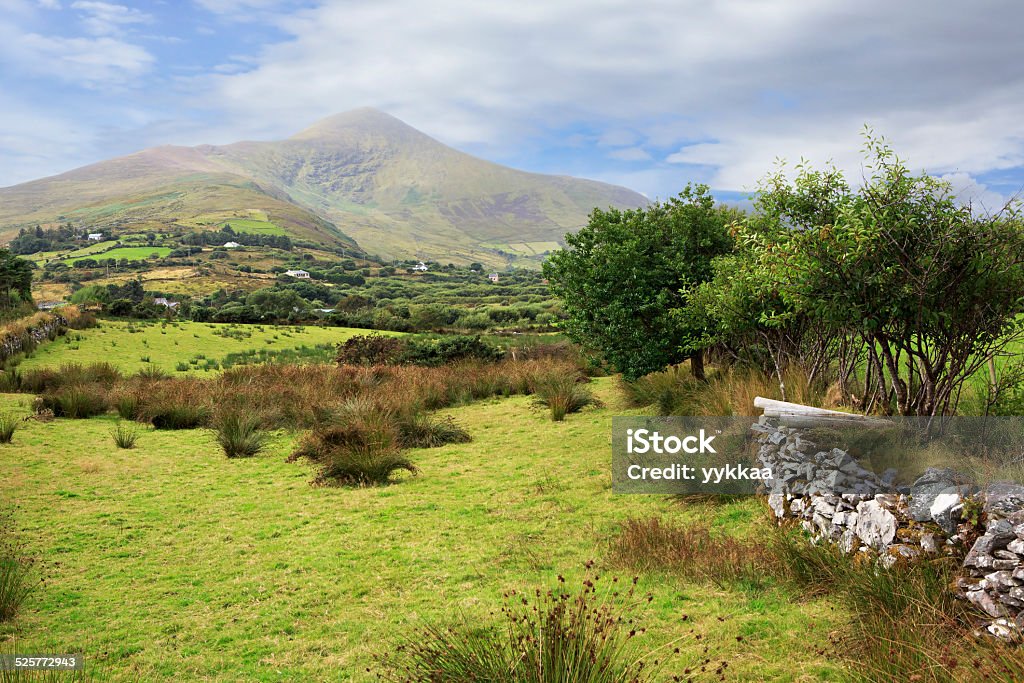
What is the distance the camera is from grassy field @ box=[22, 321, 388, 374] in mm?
24422

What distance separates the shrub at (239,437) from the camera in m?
10.9

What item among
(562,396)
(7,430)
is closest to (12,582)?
(7,430)

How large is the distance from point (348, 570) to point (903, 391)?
A: 239 inches

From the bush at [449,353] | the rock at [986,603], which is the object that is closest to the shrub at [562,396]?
the bush at [449,353]

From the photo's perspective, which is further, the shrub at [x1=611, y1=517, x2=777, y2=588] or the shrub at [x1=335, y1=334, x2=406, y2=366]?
the shrub at [x1=335, y1=334, x2=406, y2=366]

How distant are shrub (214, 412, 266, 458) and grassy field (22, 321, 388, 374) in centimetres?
1275

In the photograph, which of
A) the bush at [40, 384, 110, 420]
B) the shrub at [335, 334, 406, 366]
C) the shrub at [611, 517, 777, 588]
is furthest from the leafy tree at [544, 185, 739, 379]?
the shrub at [335, 334, 406, 366]

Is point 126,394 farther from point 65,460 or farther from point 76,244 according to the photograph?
point 76,244

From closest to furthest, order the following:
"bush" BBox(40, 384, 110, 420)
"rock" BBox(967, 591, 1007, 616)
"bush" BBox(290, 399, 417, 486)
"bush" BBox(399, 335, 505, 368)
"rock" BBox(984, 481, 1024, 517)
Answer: "rock" BBox(967, 591, 1007, 616), "rock" BBox(984, 481, 1024, 517), "bush" BBox(290, 399, 417, 486), "bush" BBox(40, 384, 110, 420), "bush" BBox(399, 335, 505, 368)

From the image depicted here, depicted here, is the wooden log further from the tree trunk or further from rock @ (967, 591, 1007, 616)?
the tree trunk

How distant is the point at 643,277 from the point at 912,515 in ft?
26.7

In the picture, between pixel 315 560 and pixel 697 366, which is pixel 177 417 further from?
pixel 697 366

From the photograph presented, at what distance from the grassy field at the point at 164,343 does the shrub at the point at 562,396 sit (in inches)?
589

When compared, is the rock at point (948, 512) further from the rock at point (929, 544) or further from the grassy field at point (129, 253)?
the grassy field at point (129, 253)
